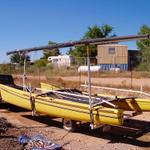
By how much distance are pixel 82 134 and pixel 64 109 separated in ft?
3.06

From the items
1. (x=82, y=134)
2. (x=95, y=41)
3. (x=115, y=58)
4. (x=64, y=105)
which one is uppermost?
(x=95, y=41)

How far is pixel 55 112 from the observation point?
44.0ft

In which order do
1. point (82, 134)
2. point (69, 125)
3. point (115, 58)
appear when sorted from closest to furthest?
point (82, 134), point (69, 125), point (115, 58)

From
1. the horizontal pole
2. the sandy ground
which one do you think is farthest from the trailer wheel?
the horizontal pole

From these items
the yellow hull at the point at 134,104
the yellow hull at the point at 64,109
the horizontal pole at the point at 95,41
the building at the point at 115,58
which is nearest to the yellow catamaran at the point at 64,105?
the yellow hull at the point at 64,109

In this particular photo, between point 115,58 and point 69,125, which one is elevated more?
point 115,58

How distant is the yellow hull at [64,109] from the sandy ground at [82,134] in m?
0.56

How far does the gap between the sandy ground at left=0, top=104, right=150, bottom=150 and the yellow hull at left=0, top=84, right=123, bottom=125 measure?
561mm

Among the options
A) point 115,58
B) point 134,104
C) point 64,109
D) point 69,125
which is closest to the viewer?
point 64,109

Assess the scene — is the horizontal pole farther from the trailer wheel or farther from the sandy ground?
the sandy ground

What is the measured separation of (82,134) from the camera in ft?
42.0

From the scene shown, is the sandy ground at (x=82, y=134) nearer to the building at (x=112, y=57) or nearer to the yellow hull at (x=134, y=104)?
the yellow hull at (x=134, y=104)

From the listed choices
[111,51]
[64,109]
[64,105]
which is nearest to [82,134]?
[64,109]

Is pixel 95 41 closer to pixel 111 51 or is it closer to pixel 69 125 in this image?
pixel 69 125
